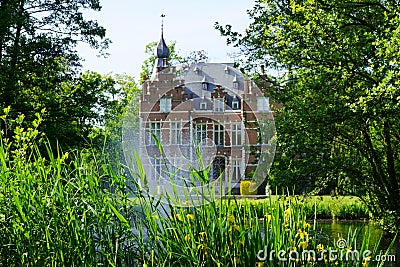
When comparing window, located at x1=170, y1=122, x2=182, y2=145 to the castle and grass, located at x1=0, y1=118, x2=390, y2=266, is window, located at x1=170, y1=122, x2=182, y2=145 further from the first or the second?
grass, located at x1=0, y1=118, x2=390, y2=266

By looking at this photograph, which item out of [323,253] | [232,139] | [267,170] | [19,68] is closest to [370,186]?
[267,170]

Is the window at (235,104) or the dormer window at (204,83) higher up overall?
the dormer window at (204,83)

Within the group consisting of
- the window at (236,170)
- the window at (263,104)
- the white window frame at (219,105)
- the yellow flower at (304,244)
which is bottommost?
the yellow flower at (304,244)

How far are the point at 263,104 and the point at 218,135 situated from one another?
2.69 m

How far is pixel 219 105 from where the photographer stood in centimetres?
637

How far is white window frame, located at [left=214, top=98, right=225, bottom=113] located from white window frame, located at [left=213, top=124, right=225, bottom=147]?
0.21 metres

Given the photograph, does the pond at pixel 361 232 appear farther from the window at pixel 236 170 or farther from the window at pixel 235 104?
the window at pixel 235 104

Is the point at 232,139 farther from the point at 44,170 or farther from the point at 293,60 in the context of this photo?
the point at 44,170

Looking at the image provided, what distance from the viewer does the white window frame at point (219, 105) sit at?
20.4 ft

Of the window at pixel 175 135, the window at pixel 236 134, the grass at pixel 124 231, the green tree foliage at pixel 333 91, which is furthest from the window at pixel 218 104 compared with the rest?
the grass at pixel 124 231

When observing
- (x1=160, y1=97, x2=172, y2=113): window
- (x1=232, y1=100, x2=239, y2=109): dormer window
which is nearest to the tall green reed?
(x1=160, y1=97, x2=172, y2=113): window

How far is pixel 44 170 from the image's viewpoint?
289 centimetres

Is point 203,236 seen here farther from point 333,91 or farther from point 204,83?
point 333,91

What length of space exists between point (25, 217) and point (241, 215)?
104 cm
